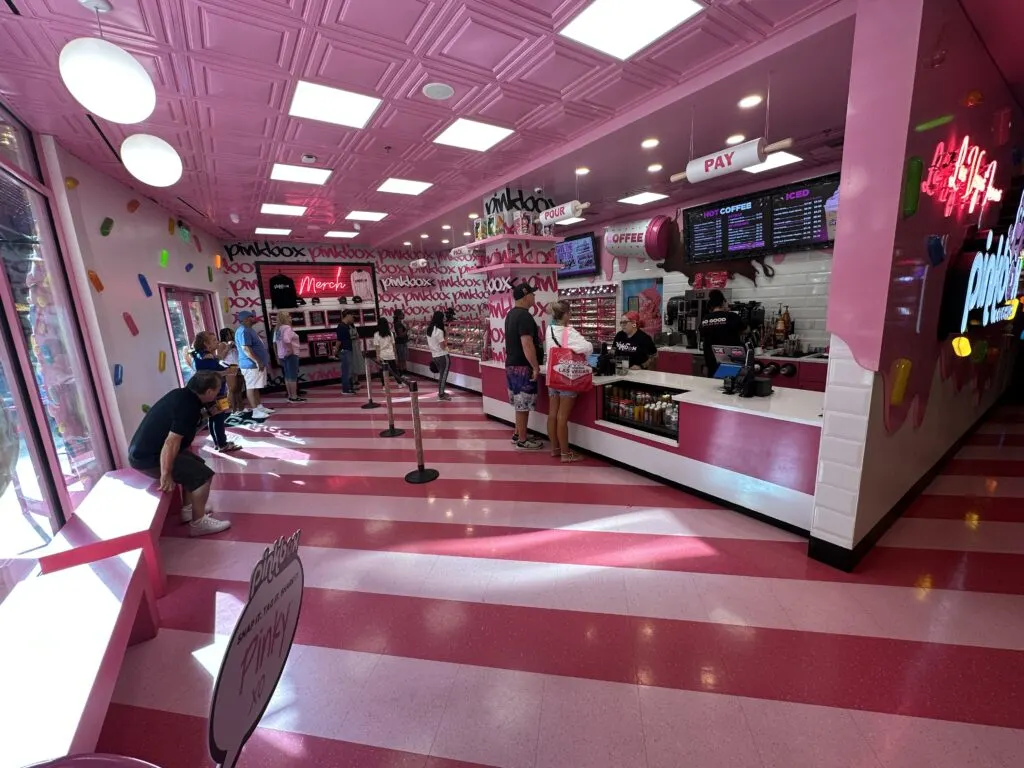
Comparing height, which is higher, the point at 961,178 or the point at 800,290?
the point at 961,178

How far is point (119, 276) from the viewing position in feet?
14.7

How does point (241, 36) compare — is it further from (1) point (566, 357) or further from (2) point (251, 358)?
(2) point (251, 358)

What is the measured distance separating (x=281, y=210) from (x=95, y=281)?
3001 mm

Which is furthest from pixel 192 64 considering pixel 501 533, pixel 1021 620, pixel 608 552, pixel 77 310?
pixel 1021 620

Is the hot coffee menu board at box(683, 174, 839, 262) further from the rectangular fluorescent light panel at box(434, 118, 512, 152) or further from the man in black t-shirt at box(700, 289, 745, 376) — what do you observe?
the rectangular fluorescent light panel at box(434, 118, 512, 152)

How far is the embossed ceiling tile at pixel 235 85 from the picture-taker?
277 cm

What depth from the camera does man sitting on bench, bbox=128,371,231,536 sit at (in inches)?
127

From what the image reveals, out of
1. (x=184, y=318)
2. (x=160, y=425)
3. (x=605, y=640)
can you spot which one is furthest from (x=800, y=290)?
(x=184, y=318)

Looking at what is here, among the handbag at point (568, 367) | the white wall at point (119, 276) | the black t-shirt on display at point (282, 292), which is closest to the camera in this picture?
the white wall at point (119, 276)

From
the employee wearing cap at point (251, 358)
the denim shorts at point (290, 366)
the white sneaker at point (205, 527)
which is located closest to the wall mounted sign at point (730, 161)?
the white sneaker at point (205, 527)

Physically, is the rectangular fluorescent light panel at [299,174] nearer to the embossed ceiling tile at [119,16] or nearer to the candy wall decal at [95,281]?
the candy wall decal at [95,281]

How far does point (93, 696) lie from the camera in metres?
1.47

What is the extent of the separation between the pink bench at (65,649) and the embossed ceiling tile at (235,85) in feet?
9.98

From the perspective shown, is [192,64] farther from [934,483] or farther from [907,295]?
[934,483]
